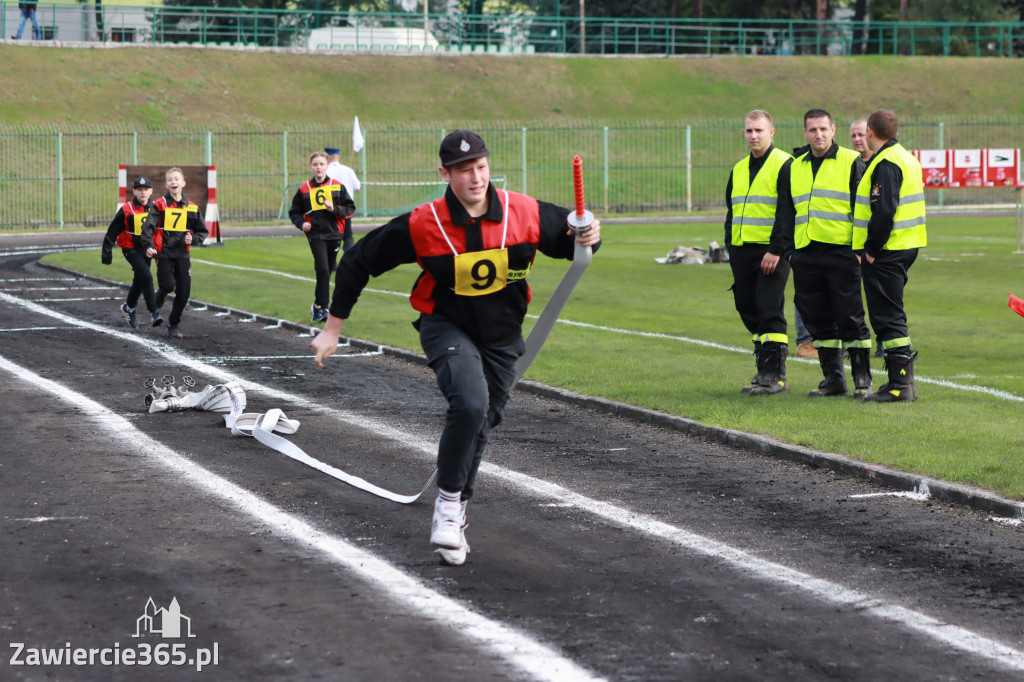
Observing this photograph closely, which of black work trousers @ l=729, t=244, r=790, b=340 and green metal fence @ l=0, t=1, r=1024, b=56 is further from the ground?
green metal fence @ l=0, t=1, r=1024, b=56

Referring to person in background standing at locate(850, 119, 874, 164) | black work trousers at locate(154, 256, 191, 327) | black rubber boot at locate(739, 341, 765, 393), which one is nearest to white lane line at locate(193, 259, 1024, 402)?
black rubber boot at locate(739, 341, 765, 393)

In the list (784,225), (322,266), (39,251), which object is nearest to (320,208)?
(322,266)

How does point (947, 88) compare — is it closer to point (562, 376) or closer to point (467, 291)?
point (562, 376)

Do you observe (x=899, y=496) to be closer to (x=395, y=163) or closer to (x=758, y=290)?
(x=758, y=290)

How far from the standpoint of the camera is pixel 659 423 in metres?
9.62

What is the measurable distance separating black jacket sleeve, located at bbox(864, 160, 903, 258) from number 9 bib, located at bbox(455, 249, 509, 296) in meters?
4.65

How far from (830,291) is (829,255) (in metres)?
0.28

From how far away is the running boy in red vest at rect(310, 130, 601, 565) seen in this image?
19.5 feet

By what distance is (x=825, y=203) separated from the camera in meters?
10.2

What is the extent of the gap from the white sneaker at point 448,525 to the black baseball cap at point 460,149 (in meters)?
1.55

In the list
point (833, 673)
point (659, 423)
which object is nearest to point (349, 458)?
point (659, 423)

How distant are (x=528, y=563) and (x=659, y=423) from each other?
3.87 m

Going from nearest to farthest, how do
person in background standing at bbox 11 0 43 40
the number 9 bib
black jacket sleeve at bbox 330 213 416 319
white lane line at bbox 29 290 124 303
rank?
the number 9 bib < black jacket sleeve at bbox 330 213 416 319 < white lane line at bbox 29 290 124 303 < person in background standing at bbox 11 0 43 40

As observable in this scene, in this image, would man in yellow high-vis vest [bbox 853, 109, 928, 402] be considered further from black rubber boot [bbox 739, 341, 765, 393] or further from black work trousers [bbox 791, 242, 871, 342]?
black rubber boot [bbox 739, 341, 765, 393]
